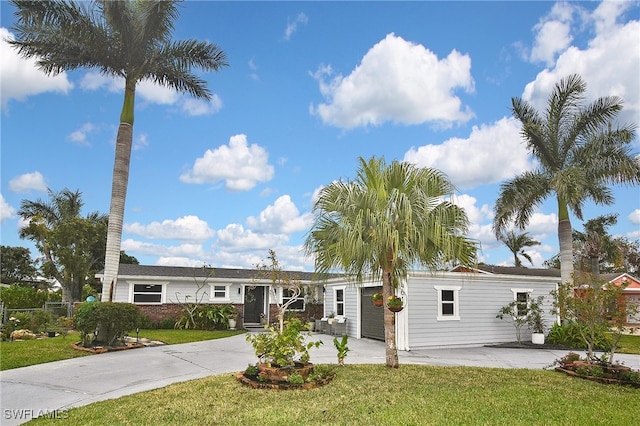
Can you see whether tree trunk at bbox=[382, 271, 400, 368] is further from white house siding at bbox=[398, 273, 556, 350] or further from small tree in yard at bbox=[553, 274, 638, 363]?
white house siding at bbox=[398, 273, 556, 350]

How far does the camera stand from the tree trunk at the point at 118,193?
46.3 ft

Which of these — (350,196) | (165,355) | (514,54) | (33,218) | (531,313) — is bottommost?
(165,355)

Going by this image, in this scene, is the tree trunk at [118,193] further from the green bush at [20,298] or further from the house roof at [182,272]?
the green bush at [20,298]

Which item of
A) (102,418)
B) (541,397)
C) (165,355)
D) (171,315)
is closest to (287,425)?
(102,418)

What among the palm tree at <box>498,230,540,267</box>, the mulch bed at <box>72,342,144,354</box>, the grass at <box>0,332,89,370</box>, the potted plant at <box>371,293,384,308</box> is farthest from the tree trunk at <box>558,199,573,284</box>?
the palm tree at <box>498,230,540,267</box>

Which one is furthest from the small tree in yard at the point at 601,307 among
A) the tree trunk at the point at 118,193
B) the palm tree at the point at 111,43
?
the palm tree at the point at 111,43

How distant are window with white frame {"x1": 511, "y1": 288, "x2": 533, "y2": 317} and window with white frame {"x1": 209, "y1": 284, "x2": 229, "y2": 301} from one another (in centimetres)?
1349

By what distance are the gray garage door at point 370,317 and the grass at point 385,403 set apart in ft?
24.2

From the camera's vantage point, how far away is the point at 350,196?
9.32 meters

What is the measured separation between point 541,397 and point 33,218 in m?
32.1

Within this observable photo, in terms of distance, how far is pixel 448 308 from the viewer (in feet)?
52.0

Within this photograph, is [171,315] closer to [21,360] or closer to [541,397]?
[21,360]

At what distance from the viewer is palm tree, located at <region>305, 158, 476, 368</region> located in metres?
8.81

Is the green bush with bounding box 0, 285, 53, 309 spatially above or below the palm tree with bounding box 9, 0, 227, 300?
below
